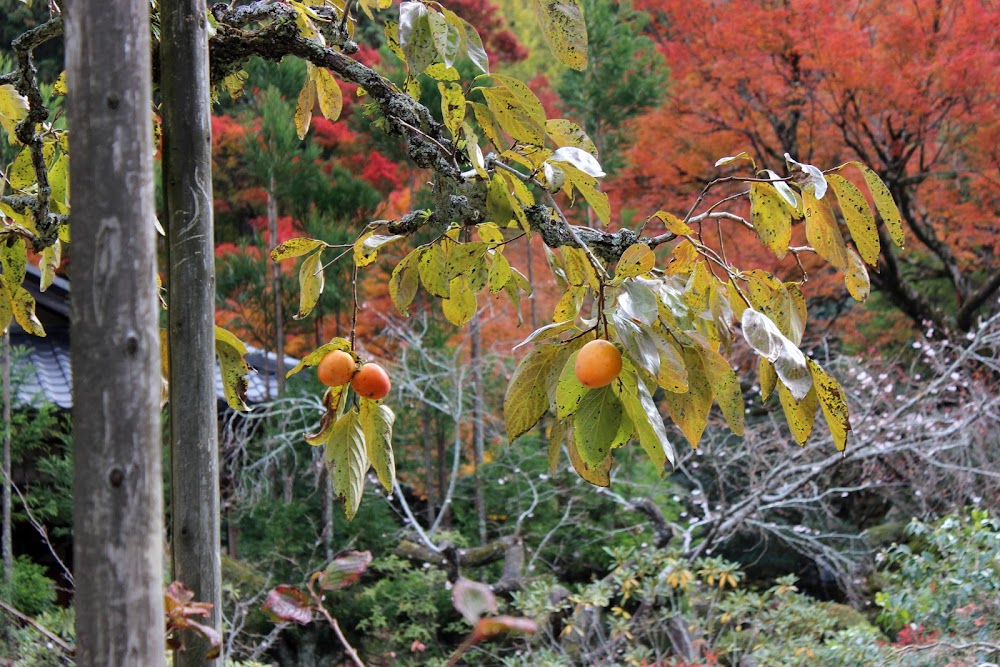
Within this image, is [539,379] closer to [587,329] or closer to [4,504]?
[587,329]

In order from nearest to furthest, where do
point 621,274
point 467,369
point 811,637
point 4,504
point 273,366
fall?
point 621,274 < point 811,637 < point 4,504 < point 467,369 < point 273,366

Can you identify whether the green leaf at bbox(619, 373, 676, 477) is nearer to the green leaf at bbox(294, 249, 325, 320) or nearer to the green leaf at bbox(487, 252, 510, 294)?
the green leaf at bbox(487, 252, 510, 294)

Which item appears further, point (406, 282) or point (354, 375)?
point (406, 282)

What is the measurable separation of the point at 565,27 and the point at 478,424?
4619 mm

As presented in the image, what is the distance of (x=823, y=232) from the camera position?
2.66 feet

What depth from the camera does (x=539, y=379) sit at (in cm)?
80

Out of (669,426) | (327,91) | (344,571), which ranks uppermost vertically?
(327,91)

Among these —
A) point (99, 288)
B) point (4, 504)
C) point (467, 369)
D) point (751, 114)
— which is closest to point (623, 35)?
point (751, 114)

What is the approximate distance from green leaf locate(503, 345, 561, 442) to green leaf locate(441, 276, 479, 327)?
9.2 inches

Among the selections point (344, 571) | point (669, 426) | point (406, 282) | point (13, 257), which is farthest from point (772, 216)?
point (669, 426)

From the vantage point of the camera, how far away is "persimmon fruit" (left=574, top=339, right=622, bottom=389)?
2.18 ft

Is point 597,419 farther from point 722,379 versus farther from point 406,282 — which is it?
point 406,282

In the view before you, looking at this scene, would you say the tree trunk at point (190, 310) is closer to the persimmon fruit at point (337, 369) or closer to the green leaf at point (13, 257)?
the persimmon fruit at point (337, 369)

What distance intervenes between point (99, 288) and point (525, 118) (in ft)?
1.48
